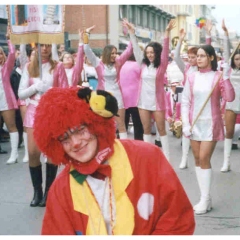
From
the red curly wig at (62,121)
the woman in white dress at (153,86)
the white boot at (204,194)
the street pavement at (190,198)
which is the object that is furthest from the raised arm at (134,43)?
the red curly wig at (62,121)

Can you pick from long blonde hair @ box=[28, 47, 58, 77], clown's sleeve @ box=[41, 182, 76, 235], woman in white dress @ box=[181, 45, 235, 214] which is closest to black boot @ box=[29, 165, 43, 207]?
long blonde hair @ box=[28, 47, 58, 77]

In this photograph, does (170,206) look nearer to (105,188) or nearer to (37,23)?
(105,188)

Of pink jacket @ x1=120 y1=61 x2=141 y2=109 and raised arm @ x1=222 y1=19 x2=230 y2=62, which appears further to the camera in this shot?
pink jacket @ x1=120 y1=61 x2=141 y2=109

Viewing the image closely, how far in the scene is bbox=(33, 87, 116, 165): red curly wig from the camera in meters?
2.25

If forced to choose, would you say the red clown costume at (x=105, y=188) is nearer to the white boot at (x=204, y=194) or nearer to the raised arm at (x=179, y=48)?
the white boot at (x=204, y=194)

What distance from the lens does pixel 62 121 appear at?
225 centimetres

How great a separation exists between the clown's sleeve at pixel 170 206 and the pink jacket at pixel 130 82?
18.0 ft

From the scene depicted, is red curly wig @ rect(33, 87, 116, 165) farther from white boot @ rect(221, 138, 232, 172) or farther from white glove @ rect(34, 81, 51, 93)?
white boot @ rect(221, 138, 232, 172)

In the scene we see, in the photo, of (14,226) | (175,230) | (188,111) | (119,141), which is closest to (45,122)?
(119,141)

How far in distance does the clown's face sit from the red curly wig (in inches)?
0.9

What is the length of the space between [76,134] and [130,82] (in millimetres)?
5682

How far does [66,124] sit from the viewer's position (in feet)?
7.40

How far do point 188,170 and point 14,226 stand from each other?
2.79 meters

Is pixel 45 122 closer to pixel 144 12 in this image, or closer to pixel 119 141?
pixel 119 141
